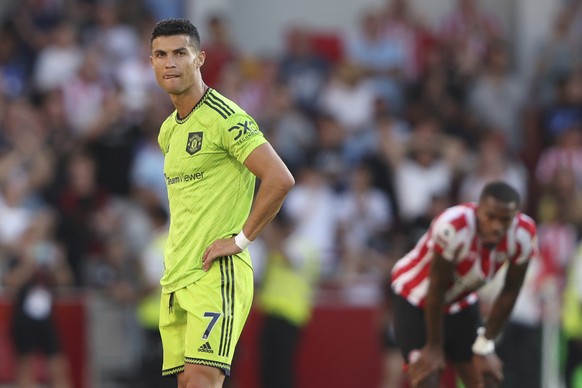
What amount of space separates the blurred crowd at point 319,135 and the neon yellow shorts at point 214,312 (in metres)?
6.34

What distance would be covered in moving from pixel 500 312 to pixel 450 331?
47 cm

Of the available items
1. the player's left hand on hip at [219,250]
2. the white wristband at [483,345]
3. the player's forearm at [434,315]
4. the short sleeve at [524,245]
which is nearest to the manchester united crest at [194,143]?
the player's left hand on hip at [219,250]

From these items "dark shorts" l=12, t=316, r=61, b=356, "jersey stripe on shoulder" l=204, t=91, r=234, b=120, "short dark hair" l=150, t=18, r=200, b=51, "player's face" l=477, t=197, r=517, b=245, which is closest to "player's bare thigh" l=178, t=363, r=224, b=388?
"jersey stripe on shoulder" l=204, t=91, r=234, b=120

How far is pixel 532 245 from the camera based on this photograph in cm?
869

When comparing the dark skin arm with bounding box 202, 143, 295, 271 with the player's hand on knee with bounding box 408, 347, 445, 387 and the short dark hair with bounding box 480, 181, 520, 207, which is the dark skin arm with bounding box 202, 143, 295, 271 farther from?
the player's hand on knee with bounding box 408, 347, 445, 387

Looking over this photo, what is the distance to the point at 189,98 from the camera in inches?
287

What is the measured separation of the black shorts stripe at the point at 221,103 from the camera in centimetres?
719

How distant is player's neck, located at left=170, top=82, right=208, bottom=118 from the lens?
727 cm

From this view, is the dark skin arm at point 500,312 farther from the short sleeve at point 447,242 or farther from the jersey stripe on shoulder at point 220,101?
the jersey stripe on shoulder at point 220,101

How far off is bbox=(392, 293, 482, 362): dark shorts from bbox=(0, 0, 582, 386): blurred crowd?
4.71 meters

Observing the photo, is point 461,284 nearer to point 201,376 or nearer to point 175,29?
point 201,376

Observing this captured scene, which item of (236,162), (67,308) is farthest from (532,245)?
(67,308)

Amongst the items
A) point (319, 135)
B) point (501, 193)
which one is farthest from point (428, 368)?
point (319, 135)

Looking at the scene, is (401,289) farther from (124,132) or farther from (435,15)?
(435,15)
